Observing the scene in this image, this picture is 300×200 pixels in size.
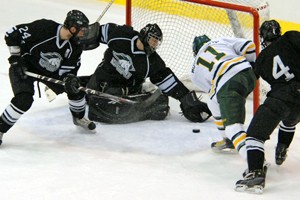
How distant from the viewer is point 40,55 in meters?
3.94

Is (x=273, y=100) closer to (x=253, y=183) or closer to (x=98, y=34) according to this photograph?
(x=253, y=183)

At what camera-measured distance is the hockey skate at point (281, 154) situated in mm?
3604

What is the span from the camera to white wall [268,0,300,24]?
6359 millimetres

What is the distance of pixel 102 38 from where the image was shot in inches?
175

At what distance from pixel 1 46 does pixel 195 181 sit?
3.45 meters

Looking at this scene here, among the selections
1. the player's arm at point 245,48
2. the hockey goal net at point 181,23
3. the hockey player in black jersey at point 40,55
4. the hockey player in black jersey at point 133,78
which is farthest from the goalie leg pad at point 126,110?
the player's arm at point 245,48

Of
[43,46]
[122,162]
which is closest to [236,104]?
[122,162]

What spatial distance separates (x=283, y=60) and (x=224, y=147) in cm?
81

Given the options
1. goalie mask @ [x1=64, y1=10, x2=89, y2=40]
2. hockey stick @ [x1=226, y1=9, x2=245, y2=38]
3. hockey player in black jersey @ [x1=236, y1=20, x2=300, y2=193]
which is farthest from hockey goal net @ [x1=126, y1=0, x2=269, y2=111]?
hockey player in black jersey @ [x1=236, y1=20, x2=300, y2=193]

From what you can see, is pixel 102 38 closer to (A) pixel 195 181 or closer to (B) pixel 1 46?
(A) pixel 195 181

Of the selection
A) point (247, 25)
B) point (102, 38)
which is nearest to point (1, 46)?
point (102, 38)

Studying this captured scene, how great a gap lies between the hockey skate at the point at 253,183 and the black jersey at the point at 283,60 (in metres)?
A: 0.47

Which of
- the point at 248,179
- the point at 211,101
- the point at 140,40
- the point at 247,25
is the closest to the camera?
the point at 248,179

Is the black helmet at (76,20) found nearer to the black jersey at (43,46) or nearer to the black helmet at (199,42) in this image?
the black jersey at (43,46)
